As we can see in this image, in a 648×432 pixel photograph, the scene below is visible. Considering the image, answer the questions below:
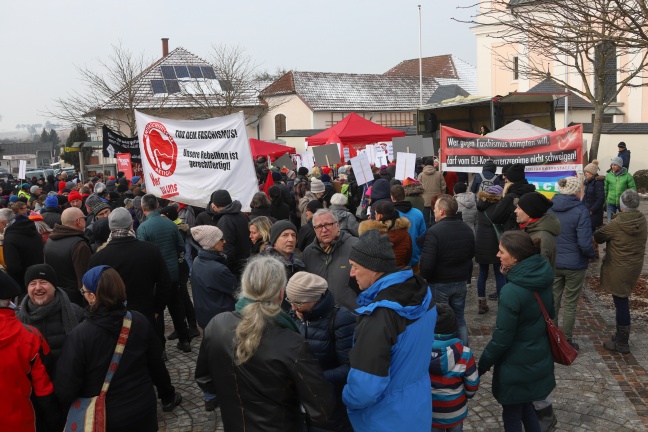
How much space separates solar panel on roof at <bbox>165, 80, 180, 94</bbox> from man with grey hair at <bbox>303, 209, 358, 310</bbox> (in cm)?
3908

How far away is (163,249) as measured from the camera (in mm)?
6840

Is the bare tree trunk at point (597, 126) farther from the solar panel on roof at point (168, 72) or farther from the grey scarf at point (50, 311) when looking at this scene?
the solar panel on roof at point (168, 72)

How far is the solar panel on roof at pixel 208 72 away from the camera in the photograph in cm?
4359

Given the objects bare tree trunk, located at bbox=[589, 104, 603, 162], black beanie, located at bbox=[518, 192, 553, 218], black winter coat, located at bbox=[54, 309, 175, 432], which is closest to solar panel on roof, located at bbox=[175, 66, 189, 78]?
bare tree trunk, located at bbox=[589, 104, 603, 162]

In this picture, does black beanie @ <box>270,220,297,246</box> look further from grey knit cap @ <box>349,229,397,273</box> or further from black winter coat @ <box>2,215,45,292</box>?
black winter coat @ <box>2,215,45,292</box>

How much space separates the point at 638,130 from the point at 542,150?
17824mm

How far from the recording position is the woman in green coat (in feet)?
13.3

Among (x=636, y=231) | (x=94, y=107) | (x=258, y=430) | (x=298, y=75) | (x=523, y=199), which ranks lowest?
(x=258, y=430)

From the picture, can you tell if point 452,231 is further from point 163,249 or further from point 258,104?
point 258,104

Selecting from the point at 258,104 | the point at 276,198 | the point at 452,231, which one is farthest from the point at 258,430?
the point at 258,104

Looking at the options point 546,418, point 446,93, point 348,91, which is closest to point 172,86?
point 348,91

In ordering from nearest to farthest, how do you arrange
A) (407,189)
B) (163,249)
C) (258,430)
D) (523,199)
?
(258,430) → (523,199) → (163,249) → (407,189)

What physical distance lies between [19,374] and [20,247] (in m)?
3.19

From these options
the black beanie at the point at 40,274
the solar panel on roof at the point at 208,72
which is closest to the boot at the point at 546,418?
the black beanie at the point at 40,274
